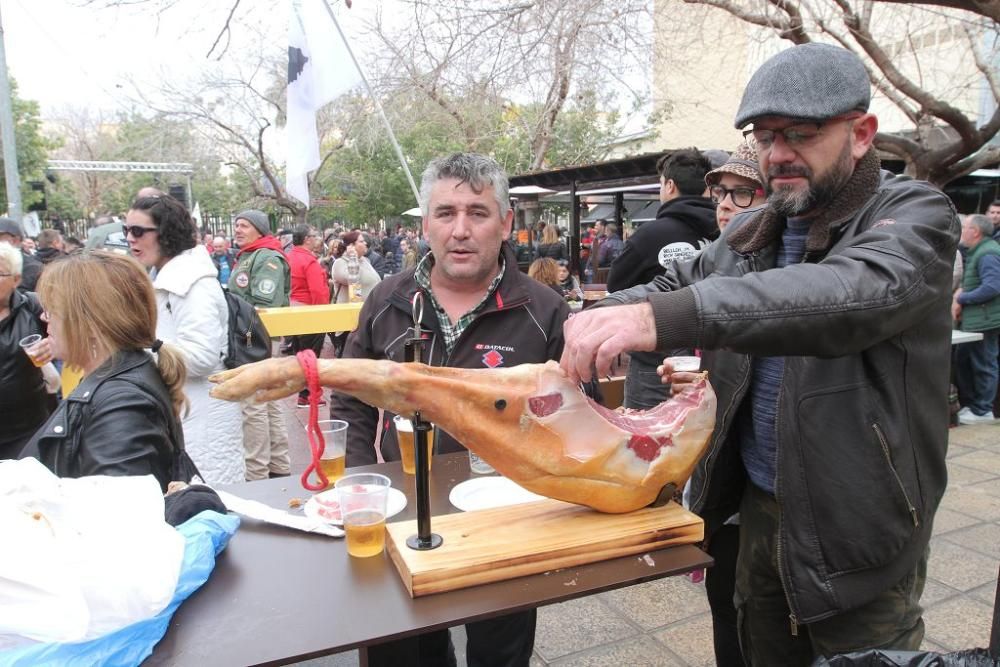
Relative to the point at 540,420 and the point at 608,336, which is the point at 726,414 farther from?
the point at 608,336

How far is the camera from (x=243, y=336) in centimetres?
399

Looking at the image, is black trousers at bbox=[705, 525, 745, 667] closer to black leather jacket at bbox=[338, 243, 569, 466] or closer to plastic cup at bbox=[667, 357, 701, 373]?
plastic cup at bbox=[667, 357, 701, 373]

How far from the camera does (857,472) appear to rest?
1570 mm

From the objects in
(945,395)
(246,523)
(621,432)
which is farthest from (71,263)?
(945,395)

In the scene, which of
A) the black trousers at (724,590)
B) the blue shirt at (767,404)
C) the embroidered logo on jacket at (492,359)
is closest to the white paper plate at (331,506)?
the embroidered logo on jacket at (492,359)

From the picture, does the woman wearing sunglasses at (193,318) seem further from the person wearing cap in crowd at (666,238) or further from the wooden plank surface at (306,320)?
the person wearing cap in crowd at (666,238)

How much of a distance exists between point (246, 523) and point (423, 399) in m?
0.72

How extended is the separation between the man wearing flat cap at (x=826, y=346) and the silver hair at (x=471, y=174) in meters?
0.88

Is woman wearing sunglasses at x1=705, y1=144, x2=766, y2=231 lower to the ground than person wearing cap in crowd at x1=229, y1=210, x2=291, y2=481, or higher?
higher

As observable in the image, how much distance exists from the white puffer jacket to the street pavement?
1.21 m

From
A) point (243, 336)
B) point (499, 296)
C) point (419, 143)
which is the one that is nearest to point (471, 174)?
point (499, 296)

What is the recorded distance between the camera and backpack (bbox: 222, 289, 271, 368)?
12.9ft

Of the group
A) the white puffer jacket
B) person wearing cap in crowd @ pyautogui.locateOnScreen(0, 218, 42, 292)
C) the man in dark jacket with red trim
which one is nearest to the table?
the man in dark jacket with red trim

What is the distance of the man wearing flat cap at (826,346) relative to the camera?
123cm
